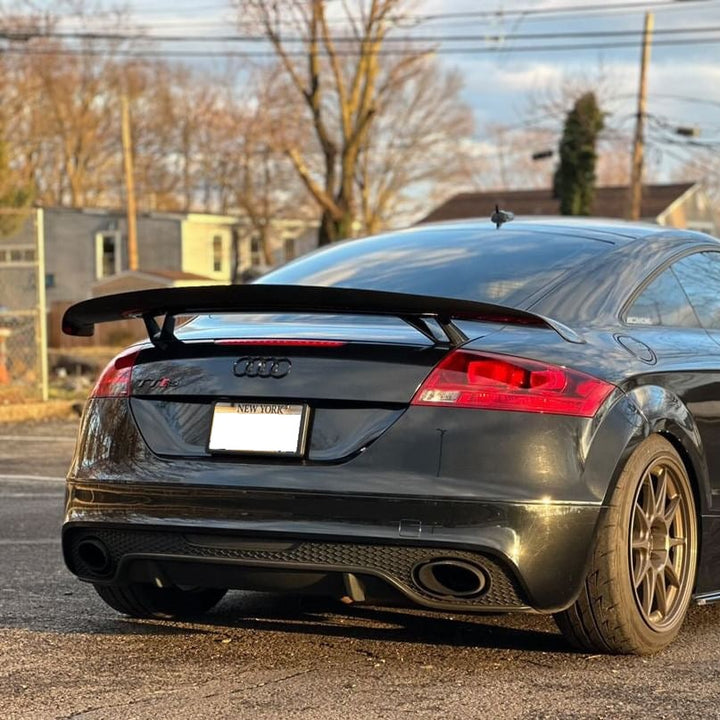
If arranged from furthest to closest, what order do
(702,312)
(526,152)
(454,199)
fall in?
(526,152)
(454,199)
(702,312)

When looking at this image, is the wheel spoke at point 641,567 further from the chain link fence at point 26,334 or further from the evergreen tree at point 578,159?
the evergreen tree at point 578,159

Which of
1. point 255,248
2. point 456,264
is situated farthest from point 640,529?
point 255,248

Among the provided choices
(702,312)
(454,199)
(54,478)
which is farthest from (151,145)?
(702,312)

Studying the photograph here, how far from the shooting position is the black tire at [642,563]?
435 centimetres

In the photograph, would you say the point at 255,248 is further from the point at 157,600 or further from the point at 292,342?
the point at 292,342

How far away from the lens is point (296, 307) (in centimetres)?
443

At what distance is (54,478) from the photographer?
10.3 metres

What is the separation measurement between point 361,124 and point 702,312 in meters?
40.6

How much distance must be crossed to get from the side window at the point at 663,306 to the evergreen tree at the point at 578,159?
50.2 m

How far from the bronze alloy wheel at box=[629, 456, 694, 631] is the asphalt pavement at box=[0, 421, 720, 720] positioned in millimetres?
167

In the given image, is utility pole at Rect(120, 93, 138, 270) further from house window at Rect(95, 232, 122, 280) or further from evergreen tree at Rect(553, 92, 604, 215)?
evergreen tree at Rect(553, 92, 604, 215)

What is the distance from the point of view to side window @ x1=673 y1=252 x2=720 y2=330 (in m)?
5.48

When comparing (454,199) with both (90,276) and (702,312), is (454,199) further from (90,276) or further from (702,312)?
(702,312)

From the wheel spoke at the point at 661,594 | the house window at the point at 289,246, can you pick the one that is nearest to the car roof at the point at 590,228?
the wheel spoke at the point at 661,594
